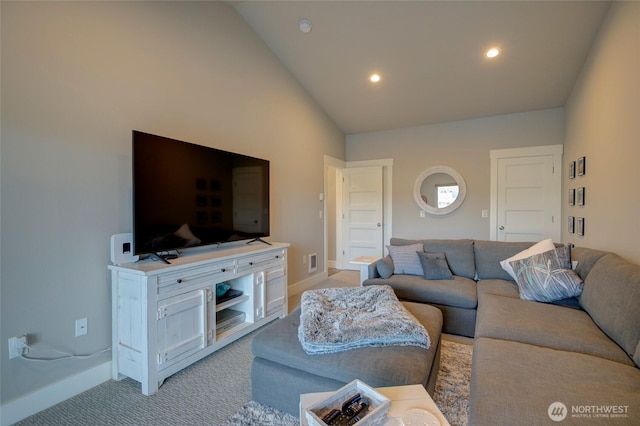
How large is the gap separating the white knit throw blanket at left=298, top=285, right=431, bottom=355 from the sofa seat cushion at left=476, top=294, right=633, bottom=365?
0.54m

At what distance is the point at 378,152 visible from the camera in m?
5.22

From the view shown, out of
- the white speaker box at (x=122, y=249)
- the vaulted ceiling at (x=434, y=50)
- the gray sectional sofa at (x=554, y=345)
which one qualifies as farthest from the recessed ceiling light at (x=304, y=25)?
the gray sectional sofa at (x=554, y=345)

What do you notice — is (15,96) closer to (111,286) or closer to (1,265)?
(1,265)

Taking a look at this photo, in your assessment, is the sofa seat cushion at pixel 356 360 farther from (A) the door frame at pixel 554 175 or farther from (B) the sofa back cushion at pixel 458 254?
(A) the door frame at pixel 554 175

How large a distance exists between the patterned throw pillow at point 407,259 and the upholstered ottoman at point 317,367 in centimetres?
130

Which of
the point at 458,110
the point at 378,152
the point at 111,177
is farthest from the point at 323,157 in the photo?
the point at 111,177

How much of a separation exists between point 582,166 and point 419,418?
3544 millimetres

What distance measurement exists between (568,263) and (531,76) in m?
2.41

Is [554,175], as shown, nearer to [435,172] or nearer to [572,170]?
[572,170]

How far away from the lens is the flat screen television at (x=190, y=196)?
2.05m

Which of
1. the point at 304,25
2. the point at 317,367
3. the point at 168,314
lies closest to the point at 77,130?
the point at 168,314

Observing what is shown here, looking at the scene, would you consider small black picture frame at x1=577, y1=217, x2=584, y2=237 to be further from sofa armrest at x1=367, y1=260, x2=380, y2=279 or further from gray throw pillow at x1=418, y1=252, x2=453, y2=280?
sofa armrest at x1=367, y1=260, x2=380, y2=279

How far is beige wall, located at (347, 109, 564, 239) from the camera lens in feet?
13.8

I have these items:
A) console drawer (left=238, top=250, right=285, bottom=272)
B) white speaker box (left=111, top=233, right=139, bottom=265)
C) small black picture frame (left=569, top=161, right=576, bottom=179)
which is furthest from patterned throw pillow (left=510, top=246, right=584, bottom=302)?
white speaker box (left=111, top=233, right=139, bottom=265)
